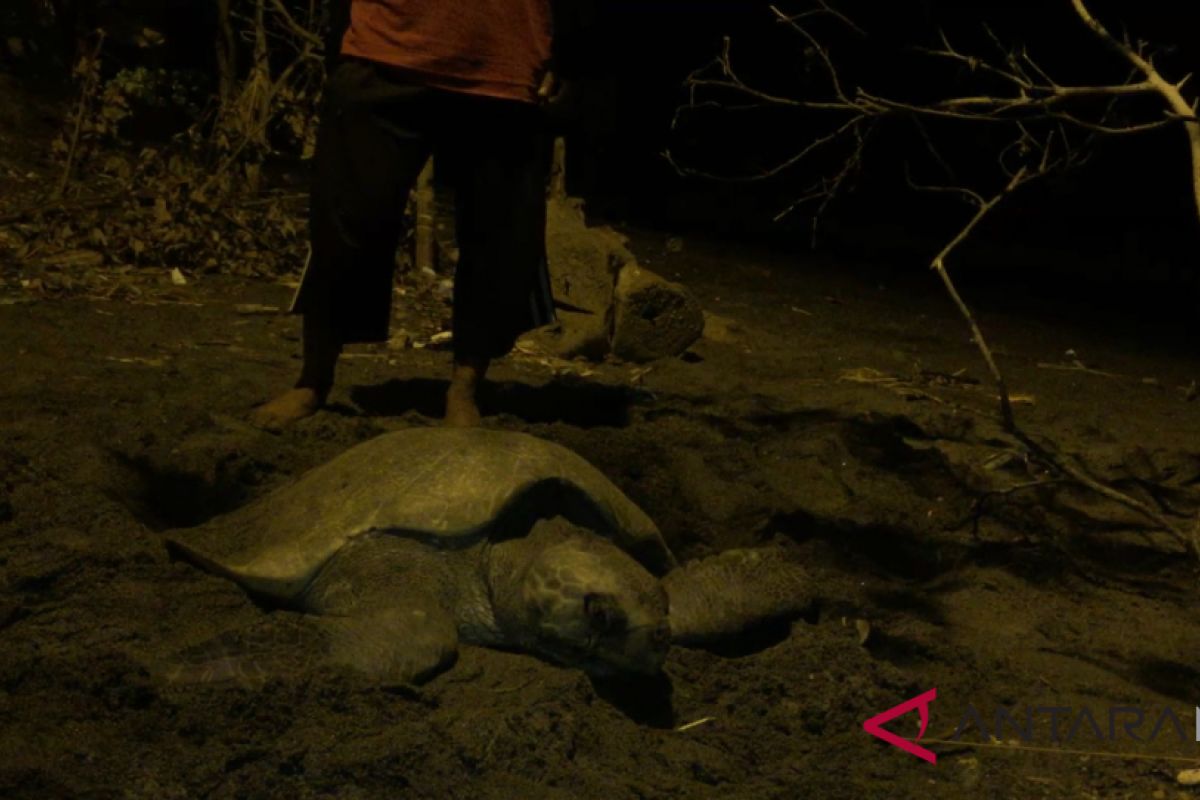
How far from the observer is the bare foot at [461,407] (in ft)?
11.4

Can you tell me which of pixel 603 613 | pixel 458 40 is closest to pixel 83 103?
pixel 458 40

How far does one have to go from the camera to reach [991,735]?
2.63 metres

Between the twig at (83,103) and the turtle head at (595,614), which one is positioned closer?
the turtle head at (595,614)

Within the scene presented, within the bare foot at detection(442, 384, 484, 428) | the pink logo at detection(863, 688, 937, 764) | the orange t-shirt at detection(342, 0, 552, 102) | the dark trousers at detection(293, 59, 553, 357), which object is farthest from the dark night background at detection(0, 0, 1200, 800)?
the orange t-shirt at detection(342, 0, 552, 102)

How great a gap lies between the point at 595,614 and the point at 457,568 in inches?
13.9

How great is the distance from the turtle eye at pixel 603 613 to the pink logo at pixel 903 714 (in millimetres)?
520

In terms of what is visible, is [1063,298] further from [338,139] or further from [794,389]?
[338,139]

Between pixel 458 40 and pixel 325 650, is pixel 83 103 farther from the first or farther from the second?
pixel 325 650

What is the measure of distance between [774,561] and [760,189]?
6641 mm

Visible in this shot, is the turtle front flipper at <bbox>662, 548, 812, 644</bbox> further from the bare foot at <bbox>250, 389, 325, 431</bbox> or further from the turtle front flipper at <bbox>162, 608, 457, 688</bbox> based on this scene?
the bare foot at <bbox>250, 389, 325, 431</bbox>

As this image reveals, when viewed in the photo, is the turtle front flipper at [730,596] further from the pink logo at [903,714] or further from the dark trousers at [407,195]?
the dark trousers at [407,195]

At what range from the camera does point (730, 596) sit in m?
2.88

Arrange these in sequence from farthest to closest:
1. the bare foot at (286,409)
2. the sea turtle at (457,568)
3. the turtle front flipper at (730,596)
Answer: the bare foot at (286,409), the turtle front flipper at (730,596), the sea turtle at (457,568)

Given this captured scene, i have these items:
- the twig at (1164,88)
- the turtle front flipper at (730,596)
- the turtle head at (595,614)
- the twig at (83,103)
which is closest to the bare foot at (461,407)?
the turtle front flipper at (730,596)
